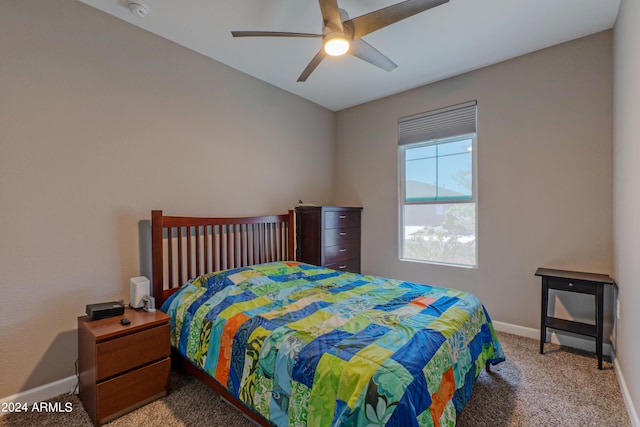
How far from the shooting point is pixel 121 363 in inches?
68.6

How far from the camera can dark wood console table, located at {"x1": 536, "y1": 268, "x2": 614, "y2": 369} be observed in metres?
2.21

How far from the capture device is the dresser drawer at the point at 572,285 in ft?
7.39

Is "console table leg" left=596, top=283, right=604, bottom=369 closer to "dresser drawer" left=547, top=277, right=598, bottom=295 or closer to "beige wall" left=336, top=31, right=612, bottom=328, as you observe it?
"dresser drawer" left=547, top=277, right=598, bottom=295

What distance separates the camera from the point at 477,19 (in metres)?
2.24

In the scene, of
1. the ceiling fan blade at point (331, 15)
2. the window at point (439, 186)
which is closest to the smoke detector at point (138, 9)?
the ceiling fan blade at point (331, 15)

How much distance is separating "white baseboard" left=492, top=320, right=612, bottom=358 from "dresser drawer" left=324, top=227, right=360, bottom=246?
1.77 meters

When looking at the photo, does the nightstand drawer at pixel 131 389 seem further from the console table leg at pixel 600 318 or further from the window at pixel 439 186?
the console table leg at pixel 600 318

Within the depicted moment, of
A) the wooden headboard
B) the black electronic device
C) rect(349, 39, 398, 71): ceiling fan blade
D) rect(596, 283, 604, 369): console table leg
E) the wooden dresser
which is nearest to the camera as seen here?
the black electronic device

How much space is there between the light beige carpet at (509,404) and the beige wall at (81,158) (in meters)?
0.58

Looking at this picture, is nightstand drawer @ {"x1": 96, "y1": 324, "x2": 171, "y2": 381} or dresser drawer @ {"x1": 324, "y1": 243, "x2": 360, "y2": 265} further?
dresser drawer @ {"x1": 324, "y1": 243, "x2": 360, "y2": 265}

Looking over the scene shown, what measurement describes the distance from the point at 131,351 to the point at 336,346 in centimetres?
131

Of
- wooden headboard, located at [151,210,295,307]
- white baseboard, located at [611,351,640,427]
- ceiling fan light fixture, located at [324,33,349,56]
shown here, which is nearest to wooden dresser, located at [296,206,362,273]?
wooden headboard, located at [151,210,295,307]

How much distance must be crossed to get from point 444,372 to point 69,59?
2.99 m

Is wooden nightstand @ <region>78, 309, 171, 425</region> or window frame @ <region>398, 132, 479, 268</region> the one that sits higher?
window frame @ <region>398, 132, 479, 268</region>
